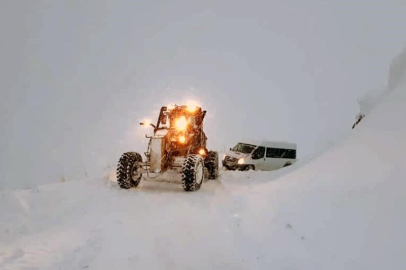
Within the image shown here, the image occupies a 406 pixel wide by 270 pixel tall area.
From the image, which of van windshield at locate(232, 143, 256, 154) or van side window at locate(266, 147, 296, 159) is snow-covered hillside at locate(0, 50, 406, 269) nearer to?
van windshield at locate(232, 143, 256, 154)

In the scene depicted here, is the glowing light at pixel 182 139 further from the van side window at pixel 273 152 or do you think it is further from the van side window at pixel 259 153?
the van side window at pixel 273 152

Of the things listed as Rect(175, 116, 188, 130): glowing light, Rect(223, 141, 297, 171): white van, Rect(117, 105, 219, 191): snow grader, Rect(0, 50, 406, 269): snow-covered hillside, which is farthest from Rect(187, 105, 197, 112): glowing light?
Rect(223, 141, 297, 171): white van

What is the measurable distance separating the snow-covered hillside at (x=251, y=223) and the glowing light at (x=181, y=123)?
→ 4119mm

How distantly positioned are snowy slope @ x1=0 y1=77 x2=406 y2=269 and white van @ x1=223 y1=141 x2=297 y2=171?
9997mm

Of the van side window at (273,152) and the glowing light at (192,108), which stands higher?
the glowing light at (192,108)

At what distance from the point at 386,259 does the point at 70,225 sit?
554 centimetres

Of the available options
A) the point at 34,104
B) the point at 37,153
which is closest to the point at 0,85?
the point at 34,104

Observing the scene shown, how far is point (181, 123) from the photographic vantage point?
1405 centimetres

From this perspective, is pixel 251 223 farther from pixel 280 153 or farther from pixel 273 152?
pixel 280 153

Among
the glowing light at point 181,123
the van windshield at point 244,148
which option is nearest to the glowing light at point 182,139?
the glowing light at point 181,123

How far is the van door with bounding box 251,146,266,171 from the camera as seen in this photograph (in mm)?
20781

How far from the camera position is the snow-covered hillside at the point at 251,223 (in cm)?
514

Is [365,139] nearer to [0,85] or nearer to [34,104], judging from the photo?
[34,104]

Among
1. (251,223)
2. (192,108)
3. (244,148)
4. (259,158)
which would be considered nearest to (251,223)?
(251,223)
